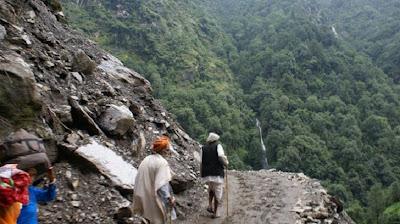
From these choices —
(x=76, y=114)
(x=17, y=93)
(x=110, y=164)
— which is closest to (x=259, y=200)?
(x=110, y=164)

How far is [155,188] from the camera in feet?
21.8

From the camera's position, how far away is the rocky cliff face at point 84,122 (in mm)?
7992

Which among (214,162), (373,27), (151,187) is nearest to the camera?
(151,187)

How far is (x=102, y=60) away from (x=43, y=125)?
7170 mm

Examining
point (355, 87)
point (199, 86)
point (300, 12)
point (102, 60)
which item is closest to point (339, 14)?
point (300, 12)

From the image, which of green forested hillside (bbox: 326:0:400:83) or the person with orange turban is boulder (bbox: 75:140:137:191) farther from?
green forested hillside (bbox: 326:0:400:83)

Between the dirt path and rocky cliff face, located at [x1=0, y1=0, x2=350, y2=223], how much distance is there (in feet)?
0.21

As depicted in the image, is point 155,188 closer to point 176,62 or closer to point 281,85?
point 176,62

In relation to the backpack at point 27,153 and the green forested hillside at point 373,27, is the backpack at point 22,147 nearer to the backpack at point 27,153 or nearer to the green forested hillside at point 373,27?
the backpack at point 27,153

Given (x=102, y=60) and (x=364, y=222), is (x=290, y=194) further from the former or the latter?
(x=364, y=222)

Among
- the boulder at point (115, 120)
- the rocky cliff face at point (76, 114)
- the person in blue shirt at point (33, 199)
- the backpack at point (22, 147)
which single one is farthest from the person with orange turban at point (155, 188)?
the boulder at point (115, 120)

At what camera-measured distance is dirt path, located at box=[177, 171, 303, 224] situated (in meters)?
10.6

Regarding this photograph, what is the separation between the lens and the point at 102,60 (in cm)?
1530

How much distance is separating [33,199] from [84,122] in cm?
574
